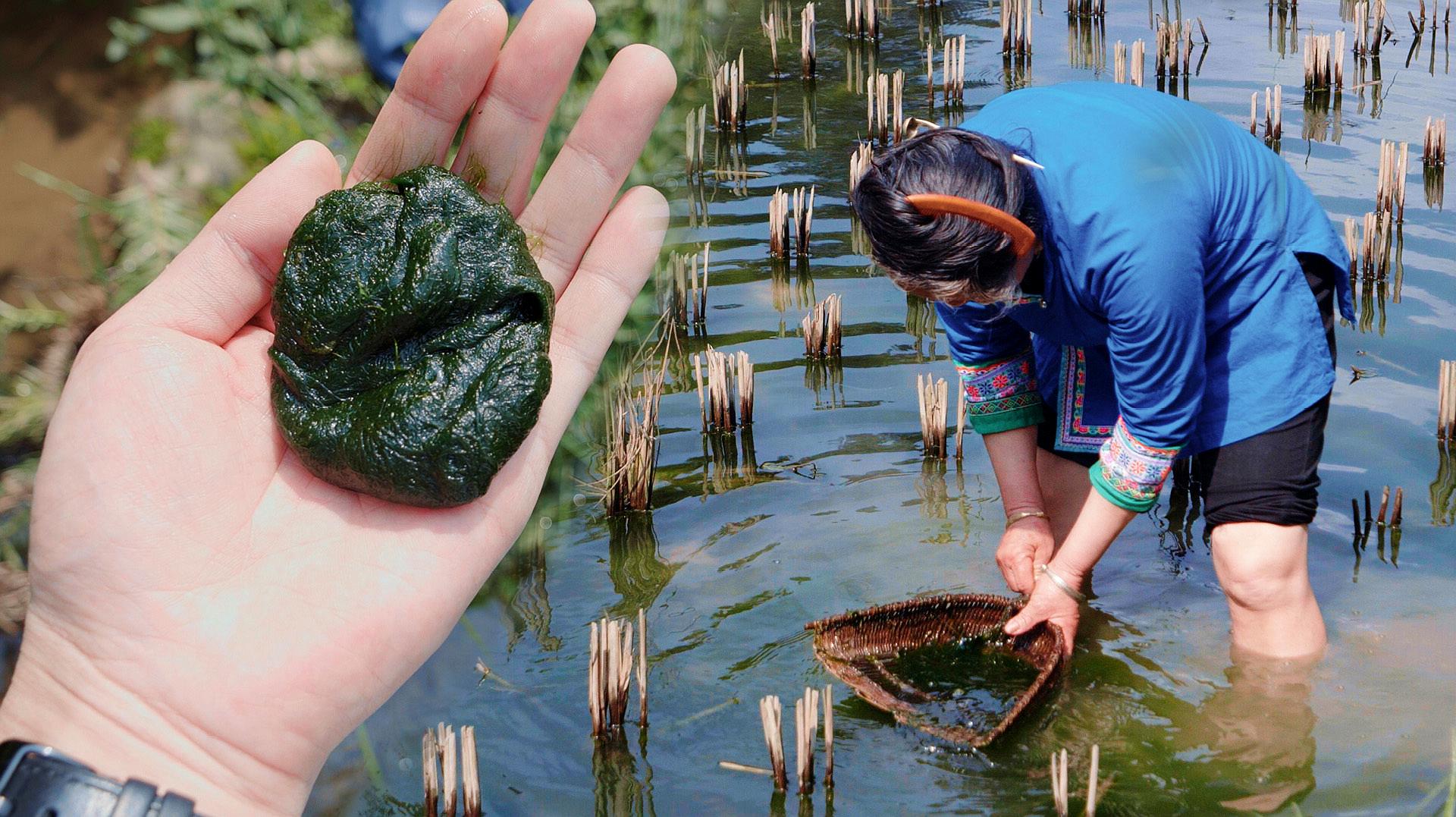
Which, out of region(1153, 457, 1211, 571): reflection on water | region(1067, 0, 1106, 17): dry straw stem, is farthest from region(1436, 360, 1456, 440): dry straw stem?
region(1067, 0, 1106, 17): dry straw stem

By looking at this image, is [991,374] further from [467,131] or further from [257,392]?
[257,392]

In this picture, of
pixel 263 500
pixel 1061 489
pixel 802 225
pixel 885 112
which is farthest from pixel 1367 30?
pixel 263 500

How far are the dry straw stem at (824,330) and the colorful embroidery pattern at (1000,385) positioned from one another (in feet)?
8.32

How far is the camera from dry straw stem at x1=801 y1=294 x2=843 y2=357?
6984 mm

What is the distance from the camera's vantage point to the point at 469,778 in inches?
154

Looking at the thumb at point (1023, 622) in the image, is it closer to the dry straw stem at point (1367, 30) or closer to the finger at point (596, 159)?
the finger at point (596, 159)

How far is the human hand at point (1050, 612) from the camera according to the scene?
423 centimetres

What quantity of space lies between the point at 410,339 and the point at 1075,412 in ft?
7.76

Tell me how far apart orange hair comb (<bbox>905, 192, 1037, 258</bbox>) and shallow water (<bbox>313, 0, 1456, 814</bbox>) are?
1.92m

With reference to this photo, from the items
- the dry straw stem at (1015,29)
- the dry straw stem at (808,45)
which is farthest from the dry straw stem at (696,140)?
the dry straw stem at (1015,29)

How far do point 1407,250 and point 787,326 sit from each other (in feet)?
13.2

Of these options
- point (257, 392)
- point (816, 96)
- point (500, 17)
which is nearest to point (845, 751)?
point (257, 392)

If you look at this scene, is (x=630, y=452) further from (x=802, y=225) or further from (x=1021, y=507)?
(x=802, y=225)

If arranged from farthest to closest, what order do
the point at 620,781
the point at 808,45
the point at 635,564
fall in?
the point at 808,45
the point at 635,564
the point at 620,781
